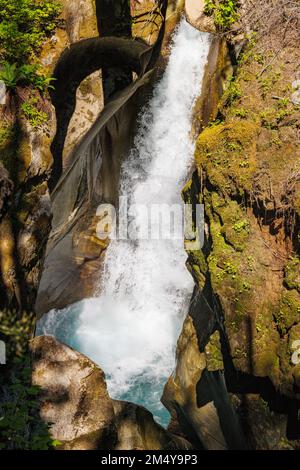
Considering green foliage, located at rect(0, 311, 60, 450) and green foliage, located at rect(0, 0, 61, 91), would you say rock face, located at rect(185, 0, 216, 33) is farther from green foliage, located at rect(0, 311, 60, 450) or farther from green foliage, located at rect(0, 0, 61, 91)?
green foliage, located at rect(0, 311, 60, 450)

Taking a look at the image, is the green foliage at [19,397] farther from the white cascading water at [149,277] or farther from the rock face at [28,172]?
the white cascading water at [149,277]

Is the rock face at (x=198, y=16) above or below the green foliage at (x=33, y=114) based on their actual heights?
above

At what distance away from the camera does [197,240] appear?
733 centimetres

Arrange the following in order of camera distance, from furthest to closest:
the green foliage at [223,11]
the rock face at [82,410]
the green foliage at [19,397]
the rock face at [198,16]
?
the rock face at [198,16]
the green foliage at [223,11]
the rock face at [82,410]
the green foliage at [19,397]

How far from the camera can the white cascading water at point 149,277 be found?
411 inches

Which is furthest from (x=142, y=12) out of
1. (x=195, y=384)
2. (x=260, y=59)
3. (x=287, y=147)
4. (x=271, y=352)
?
(x=195, y=384)

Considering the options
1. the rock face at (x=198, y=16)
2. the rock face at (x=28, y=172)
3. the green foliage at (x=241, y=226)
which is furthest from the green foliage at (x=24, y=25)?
the green foliage at (x=241, y=226)

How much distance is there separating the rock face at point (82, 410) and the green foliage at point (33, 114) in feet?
10.5

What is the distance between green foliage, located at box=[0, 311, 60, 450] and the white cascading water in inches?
190

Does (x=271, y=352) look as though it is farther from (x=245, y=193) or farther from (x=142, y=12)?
(x=142, y=12)

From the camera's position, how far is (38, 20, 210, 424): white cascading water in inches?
411

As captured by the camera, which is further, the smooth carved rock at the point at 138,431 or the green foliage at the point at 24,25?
the green foliage at the point at 24,25

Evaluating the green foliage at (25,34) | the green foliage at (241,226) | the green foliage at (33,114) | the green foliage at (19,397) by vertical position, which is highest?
the green foliage at (25,34)

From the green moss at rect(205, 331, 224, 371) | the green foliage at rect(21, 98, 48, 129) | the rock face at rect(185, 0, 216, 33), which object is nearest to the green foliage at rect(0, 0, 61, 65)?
the green foliage at rect(21, 98, 48, 129)
